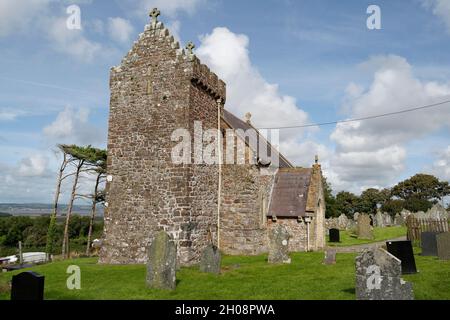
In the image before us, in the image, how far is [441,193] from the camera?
259 ft

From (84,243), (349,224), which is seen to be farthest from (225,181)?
(84,243)

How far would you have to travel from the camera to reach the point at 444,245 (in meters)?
14.2

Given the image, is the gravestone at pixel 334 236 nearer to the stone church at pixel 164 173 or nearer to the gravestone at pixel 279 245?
the stone church at pixel 164 173

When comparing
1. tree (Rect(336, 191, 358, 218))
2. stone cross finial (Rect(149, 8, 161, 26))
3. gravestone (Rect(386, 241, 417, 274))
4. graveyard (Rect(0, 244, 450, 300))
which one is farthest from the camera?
tree (Rect(336, 191, 358, 218))

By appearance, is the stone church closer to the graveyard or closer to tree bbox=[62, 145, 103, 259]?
the graveyard

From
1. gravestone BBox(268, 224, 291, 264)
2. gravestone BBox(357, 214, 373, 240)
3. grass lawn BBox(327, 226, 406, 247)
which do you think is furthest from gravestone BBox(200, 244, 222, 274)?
Answer: gravestone BBox(357, 214, 373, 240)

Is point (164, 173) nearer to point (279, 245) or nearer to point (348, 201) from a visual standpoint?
point (279, 245)

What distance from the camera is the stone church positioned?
15828mm

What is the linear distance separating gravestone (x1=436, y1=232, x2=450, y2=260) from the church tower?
9689 millimetres

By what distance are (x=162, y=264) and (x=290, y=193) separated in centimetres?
1277

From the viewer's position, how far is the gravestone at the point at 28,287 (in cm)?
747

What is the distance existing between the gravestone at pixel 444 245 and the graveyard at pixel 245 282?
28cm

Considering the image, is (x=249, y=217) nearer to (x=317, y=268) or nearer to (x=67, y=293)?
(x=317, y=268)

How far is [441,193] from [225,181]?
75705 mm
